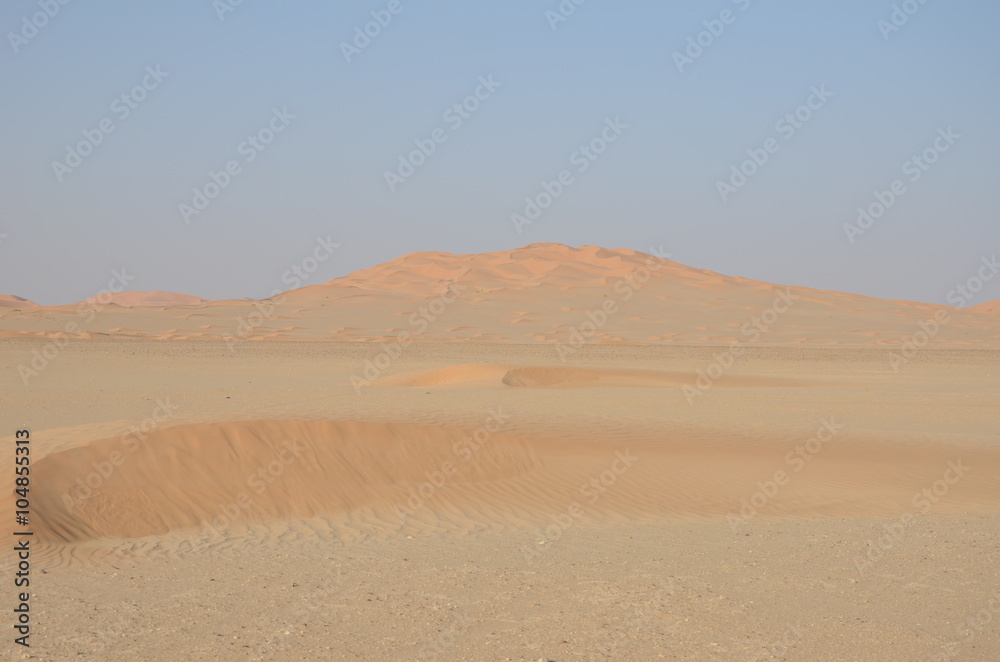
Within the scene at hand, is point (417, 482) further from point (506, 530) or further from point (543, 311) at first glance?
point (543, 311)

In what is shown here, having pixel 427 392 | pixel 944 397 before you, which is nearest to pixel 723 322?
pixel 944 397

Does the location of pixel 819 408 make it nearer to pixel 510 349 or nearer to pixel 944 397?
pixel 944 397

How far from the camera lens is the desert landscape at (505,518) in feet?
16.7

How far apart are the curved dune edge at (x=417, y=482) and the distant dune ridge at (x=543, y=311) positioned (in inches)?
1323

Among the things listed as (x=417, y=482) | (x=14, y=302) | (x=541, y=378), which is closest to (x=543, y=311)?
(x=541, y=378)

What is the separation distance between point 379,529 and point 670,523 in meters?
3.20

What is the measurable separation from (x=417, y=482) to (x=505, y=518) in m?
1.61

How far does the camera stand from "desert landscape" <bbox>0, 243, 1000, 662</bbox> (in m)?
5.08

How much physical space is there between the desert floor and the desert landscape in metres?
0.03

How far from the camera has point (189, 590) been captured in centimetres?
588

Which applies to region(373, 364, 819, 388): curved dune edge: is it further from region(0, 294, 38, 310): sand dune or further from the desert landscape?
region(0, 294, 38, 310): sand dune

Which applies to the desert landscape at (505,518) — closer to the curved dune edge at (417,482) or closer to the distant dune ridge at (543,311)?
the curved dune edge at (417,482)

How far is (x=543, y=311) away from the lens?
6206 centimetres

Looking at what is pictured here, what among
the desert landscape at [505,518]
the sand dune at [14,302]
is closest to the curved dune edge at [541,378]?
Result: the desert landscape at [505,518]
